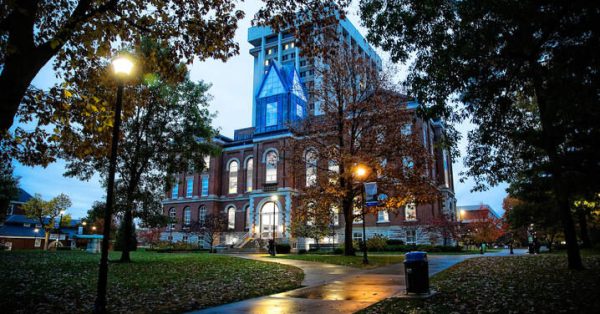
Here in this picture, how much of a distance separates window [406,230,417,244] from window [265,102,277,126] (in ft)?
72.5

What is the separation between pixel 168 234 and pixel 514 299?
57.9 meters

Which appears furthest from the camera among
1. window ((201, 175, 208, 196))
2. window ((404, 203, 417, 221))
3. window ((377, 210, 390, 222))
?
window ((201, 175, 208, 196))

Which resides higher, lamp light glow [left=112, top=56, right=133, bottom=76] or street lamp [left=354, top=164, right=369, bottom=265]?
lamp light glow [left=112, top=56, right=133, bottom=76]

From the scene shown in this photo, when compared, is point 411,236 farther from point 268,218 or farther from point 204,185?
point 204,185

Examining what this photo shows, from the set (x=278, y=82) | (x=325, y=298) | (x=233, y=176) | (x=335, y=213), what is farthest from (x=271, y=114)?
(x=325, y=298)

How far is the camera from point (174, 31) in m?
10.4

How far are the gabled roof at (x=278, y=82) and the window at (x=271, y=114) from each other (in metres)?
1.47

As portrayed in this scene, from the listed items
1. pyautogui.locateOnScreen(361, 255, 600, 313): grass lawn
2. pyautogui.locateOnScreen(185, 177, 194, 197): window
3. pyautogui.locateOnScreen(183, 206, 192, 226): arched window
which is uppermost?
Answer: pyautogui.locateOnScreen(185, 177, 194, 197): window

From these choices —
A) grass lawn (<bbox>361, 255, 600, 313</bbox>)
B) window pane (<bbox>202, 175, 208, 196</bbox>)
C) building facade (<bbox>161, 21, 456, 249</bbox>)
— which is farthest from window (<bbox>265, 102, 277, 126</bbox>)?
grass lawn (<bbox>361, 255, 600, 313</bbox>)

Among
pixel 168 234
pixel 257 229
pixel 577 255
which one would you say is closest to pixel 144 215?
pixel 577 255

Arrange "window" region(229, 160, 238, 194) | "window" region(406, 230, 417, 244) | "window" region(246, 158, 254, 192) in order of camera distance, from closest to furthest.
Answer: "window" region(406, 230, 417, 244) < "window" region(246, 158, 254, 192) < "window" region(229, 160, 238, 194)

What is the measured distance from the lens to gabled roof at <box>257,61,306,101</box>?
2001 inches

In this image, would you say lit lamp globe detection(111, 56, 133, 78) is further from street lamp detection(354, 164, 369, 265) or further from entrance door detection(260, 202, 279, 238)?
entrance door detection(260, 202, 279, 238)

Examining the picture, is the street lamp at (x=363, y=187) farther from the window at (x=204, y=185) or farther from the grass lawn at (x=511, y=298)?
the window at (x=204, y=185)
